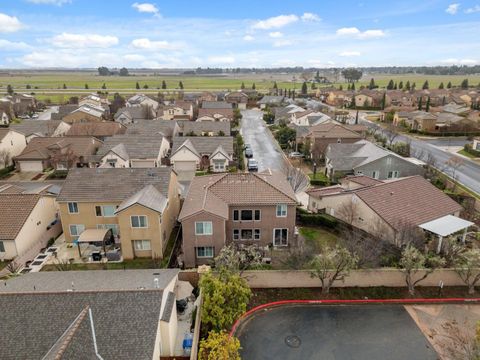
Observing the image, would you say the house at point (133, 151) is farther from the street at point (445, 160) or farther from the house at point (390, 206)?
the street at point (445, 160)

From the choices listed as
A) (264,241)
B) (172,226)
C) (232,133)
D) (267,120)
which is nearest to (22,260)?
(172,226)

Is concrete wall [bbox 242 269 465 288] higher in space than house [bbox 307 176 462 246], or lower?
lower

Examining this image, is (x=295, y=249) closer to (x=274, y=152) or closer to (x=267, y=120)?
(x=274, y=152)

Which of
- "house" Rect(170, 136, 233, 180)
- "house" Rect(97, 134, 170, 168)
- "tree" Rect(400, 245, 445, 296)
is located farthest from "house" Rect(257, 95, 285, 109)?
"tree" Rect(400, 245, 445, 296)

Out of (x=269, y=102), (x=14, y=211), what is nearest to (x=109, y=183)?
(x=14, y=211)

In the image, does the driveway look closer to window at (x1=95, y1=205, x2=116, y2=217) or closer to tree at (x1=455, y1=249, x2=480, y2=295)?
tree at (x1=455, y1=249, x2=480, y2=295)

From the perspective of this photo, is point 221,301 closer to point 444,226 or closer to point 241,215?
point 241,215

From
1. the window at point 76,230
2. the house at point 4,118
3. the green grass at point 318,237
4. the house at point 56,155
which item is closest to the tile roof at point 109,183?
the window at point 76,230

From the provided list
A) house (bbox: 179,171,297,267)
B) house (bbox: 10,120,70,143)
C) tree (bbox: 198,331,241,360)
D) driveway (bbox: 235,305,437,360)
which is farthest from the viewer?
house (bbox: 10,120,70,143)
